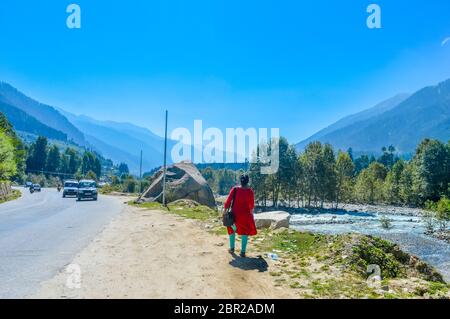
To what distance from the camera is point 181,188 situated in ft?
117

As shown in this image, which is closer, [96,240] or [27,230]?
[96,240]

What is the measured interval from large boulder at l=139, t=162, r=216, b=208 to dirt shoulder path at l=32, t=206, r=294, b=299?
22.4 m

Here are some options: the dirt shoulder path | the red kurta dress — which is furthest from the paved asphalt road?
A: the red kurta dress

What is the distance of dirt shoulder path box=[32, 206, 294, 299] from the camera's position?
21.2 feet

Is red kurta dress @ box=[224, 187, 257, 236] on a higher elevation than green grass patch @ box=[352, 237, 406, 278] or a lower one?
higher

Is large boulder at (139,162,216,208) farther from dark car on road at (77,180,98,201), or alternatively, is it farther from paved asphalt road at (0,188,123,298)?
paved asphalt road at (0,188,123,298)

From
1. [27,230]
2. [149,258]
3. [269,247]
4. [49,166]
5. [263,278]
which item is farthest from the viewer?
[49,166]

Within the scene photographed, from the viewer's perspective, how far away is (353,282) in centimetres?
751

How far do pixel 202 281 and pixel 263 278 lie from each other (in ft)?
4.75

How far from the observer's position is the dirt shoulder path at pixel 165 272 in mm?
6473

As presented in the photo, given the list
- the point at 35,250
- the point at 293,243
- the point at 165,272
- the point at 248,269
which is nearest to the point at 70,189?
the point at 35,250

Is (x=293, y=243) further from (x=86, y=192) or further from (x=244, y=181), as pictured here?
(x=86, y=192)
